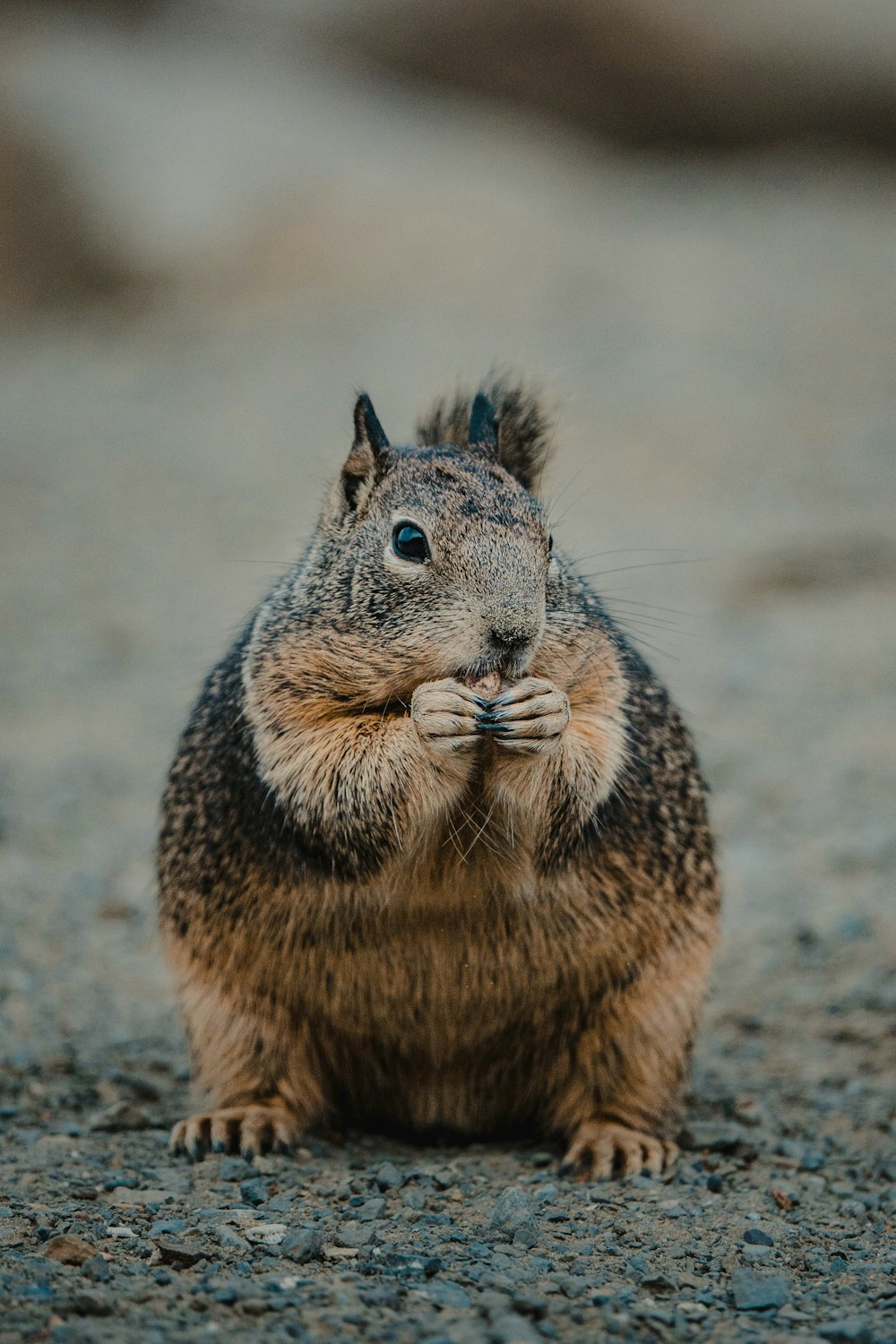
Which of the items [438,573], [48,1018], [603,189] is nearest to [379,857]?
[438,573]

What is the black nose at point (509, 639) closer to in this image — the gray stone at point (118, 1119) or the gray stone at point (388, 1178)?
the gray stone at point (388, 1178)

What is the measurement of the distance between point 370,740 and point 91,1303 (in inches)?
61.4

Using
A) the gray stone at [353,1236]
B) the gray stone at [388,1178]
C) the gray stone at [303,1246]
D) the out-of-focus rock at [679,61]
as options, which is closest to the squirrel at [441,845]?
the gray stone at [388,1178]

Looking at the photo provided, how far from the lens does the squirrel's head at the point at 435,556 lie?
11.9 feet

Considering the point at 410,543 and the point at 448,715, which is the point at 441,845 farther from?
the point at 410,543

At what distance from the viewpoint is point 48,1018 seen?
18.1 feet

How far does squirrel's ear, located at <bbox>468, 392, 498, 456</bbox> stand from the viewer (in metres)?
4.59

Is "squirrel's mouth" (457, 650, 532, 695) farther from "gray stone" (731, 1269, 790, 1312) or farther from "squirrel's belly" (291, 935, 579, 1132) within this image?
"gray stone" (731, 1269, 790, 1312)

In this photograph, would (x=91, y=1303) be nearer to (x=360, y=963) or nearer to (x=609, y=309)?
(x=360, y=963)

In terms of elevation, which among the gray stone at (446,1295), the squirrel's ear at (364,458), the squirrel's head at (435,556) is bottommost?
the gray stone at (446,1295)

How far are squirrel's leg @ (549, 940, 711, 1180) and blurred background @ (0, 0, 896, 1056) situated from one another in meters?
1.14

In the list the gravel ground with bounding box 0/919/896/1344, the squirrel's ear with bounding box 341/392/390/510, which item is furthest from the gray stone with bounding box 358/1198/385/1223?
the squirrel's ear with bounding box 341/392/390/510

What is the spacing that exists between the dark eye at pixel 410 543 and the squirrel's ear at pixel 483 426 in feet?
2.43

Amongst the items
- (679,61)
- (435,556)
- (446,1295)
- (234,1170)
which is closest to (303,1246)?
(446,1295)
